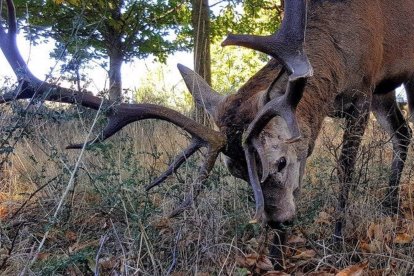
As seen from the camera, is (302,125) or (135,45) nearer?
(302,125)

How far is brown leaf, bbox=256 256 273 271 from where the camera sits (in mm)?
3349

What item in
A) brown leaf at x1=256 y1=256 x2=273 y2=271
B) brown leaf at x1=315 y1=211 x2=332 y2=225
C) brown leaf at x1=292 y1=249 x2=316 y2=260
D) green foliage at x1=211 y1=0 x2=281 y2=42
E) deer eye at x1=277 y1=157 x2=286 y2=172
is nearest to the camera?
brown leaf at x1=256 y1=256 x2=273 y2=271

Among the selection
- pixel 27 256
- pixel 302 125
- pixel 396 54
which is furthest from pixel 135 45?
pixel 27 256

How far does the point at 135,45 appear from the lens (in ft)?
41.2

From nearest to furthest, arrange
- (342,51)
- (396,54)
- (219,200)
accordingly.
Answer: (219,200) < (342,51) < (396,54)

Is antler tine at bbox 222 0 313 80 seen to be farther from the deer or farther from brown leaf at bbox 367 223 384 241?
brown leaf at bbox 367 223 384 241

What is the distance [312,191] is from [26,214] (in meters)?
2.06

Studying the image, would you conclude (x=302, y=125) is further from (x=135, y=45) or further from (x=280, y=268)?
(x=135, y=45)

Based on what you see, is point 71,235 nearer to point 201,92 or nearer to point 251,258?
point 251,258

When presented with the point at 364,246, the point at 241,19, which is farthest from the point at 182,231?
the point at 241,19

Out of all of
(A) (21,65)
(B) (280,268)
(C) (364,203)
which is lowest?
(B) (280,268)

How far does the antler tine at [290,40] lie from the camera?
10.9ft

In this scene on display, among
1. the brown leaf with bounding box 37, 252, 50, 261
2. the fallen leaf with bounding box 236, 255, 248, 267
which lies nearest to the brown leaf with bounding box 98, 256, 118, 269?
the brown leaf with bounding box 37, 252, 50, 261

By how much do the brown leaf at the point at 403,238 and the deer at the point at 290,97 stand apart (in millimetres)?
340
